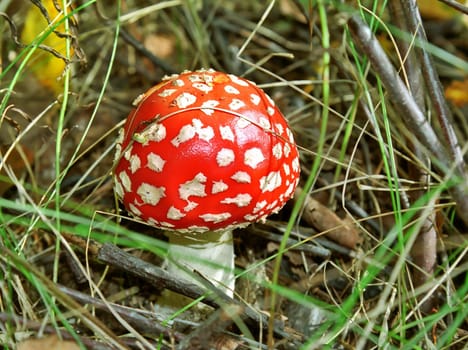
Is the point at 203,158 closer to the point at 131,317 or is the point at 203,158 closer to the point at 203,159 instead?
the point at 203,159

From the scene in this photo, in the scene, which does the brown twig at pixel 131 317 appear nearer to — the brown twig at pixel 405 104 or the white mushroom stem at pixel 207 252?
the white mushroom stem at pixel 207 252

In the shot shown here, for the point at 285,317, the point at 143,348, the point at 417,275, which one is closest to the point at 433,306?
the point at 417,275

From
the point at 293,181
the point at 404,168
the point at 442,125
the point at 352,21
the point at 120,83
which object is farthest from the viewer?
the point at 120,83

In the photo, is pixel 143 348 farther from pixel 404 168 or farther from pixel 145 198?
pixel 404 168

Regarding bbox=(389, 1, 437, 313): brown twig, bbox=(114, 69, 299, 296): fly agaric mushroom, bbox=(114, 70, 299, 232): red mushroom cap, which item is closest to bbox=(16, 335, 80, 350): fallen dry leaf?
bbox=(114, 69, 299, 296): fly agaric mushroom

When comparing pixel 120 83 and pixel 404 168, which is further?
pixel 120 83

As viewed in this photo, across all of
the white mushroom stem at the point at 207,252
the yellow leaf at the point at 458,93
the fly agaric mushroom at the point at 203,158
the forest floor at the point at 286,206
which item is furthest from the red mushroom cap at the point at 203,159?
the yellow leaf at the point at 458,93
